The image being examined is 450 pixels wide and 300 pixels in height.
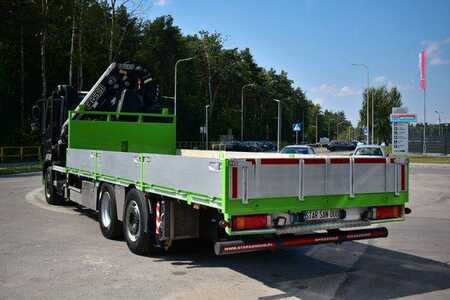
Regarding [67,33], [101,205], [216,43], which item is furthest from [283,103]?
[101,205]

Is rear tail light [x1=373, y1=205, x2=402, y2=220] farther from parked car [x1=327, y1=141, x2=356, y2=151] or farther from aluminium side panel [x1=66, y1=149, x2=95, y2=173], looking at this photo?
parked car [x1=327, y1=141, x2=356, y2=151]

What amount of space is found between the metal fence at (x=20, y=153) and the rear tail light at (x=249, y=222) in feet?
113

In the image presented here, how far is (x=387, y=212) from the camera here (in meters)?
6.72

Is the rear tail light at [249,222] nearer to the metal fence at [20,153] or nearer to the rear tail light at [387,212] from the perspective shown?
the rear tail light at [387,212]

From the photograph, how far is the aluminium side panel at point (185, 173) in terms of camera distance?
18.1 feet

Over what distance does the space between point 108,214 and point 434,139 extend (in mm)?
52765

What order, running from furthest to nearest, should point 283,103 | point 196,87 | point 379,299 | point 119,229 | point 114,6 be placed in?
point 283,103
point 196,87
point 114,6
point 119,229
point 379,299

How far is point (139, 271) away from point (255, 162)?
2279mm

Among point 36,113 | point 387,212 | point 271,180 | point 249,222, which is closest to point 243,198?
point 249,222

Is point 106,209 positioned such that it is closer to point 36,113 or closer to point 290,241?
point 290,241

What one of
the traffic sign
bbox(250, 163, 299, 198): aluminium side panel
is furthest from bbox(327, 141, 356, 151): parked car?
bbox(250, 163, 299, 198): aluminium side panel

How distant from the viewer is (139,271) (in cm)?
657

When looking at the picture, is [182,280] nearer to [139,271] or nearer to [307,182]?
[139,271]

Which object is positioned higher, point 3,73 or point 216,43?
point 216,43
